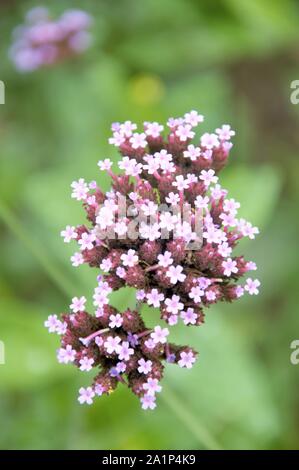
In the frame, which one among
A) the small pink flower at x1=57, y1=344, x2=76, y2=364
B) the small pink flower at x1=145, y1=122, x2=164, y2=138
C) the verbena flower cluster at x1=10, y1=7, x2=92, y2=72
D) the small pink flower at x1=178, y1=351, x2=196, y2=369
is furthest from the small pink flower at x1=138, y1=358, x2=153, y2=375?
the verbena flower cluster at x1=10, y1=7, x2=92, y2=72

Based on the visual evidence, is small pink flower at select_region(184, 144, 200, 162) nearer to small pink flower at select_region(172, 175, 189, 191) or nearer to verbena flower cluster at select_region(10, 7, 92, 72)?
small pink flower at select_region(172, 175, 189, 191)

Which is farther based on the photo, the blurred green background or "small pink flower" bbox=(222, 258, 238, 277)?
the blurred green background

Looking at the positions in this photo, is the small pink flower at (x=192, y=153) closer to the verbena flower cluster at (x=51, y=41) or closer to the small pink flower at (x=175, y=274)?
the small pink flower at (x=175, y=274)

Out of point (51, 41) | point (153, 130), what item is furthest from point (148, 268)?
point (51, 41)

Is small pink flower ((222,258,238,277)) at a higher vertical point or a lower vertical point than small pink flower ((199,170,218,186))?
lower
